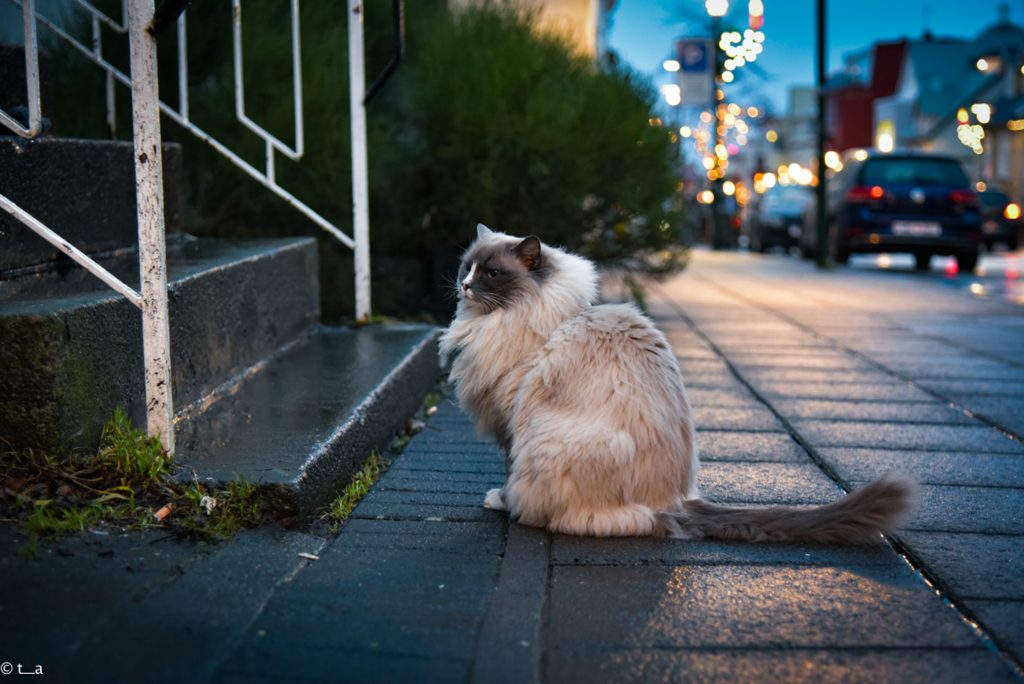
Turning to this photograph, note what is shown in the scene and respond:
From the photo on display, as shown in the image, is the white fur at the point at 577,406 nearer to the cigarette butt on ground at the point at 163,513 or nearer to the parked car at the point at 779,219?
the cigarette butt on ground at the point at 163,513

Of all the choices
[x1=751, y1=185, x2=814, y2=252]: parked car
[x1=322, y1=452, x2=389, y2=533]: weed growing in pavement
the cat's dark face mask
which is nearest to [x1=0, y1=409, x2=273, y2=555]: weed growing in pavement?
[x1=322, y1=452, x2=389, y2=533]: weed growing in pavement

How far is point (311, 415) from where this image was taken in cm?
393

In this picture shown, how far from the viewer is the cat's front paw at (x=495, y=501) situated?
3500 mm

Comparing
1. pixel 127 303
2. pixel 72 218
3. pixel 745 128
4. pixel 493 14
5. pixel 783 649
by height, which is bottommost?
pixel 783 649

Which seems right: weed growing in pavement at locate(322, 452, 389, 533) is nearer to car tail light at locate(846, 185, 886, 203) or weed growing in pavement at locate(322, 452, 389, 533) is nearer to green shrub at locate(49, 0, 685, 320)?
green shrub at locate(49, 0, 685, 320)

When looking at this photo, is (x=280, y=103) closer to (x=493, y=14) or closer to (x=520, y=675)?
(x=493, y=14)

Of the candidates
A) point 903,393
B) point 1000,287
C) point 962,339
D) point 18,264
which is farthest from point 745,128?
point 18,264

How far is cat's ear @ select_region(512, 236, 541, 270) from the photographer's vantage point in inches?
136

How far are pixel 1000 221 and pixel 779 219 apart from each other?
6061 millimetres

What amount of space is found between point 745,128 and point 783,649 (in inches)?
1695

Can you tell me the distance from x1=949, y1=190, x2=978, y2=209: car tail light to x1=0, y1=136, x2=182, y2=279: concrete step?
14408mm

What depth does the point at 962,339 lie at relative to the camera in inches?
325

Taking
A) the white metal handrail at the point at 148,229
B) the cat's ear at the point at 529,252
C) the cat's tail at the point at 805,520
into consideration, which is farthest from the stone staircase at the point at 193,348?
the cat's tail at the point at 805,520

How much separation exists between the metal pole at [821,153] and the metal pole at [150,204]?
1539cm
